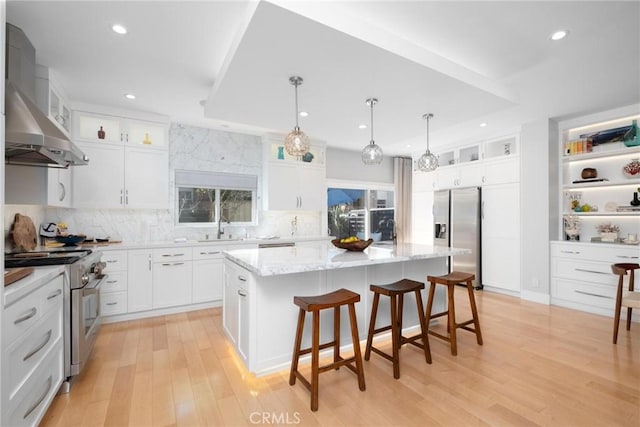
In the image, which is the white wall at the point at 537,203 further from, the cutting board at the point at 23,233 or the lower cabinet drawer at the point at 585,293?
the cutting board at the point at 23,233

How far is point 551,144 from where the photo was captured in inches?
169

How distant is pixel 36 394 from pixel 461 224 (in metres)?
5.44

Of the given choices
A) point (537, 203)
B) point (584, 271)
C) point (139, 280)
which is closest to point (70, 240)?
point (139, 280)

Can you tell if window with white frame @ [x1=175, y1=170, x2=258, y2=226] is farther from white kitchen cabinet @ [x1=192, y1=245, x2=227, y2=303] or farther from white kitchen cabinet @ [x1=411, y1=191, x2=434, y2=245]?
white kitchen cabinet @ [x1=411, y1=191, x2=434, y2=245]

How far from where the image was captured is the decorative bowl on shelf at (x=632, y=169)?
3771 millimetres

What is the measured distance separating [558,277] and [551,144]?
6.08 ft

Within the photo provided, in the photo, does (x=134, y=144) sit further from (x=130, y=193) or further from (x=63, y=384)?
(x=63, y=384)

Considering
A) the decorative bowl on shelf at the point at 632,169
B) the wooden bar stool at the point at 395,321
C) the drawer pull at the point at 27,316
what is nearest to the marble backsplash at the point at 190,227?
the drawer pull at the point at 27,316

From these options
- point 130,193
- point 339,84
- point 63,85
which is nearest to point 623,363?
point 339,84

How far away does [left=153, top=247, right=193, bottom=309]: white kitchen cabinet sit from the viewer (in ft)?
12.7

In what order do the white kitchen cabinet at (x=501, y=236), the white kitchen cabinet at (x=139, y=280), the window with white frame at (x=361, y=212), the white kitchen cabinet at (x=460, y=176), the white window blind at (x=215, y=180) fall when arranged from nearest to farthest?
the white kitchen cabinet at (x=139, y=280) < the white window blind at (x=215, y=180) < the white kitchen cabinet at (x=501, y=236) < the white kitchen cabinet at (x=460, y=176) < the window with white frame at (x=361, y=212)

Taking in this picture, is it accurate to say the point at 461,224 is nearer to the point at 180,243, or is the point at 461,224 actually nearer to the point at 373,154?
the point at 373,154

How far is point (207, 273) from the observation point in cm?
414

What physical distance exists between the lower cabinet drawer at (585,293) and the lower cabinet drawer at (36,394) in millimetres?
5452
